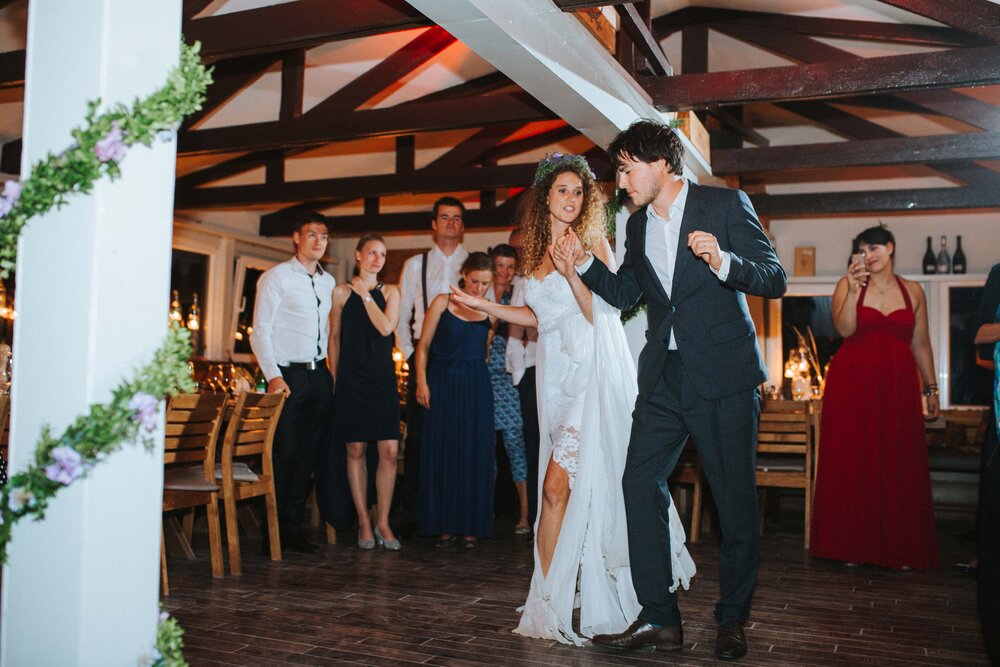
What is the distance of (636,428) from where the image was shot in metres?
3.05

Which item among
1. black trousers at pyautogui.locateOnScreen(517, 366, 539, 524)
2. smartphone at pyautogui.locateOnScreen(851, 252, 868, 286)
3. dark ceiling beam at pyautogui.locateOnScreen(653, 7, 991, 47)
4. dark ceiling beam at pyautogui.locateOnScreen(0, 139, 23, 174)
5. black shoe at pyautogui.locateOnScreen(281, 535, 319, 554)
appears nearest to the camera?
smartphone at pyautogui.locateOnScreen(851, 252, 868, 286)

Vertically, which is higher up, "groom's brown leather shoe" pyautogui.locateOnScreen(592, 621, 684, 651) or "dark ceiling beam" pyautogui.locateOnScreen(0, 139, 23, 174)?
"dark ceiling beam" pyautogui.locateOnScreen(0, 139, 23, 174)

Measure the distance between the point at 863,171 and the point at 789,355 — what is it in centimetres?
201

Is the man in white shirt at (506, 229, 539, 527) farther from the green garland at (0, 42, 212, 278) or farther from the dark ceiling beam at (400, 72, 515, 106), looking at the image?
the green garland at (0, 42, 212, 278)

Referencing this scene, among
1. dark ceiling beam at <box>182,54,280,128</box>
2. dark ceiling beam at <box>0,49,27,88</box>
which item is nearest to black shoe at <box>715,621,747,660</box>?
dark ceiling beam at <box>0,49,27,88</box>

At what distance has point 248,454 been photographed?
4.46 meters

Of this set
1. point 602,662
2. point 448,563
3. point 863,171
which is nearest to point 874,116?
point 863,171

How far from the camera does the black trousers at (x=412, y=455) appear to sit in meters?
5.42

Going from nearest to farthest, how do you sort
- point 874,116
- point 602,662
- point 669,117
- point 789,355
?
1. point 602,662
2. point 669,117
3. point 874,116
4. point 789,355

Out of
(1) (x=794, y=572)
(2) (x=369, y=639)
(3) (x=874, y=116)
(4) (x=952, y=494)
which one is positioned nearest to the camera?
(2) (x=369, y=639)

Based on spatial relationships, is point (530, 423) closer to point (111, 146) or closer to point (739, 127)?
point (111, 146)

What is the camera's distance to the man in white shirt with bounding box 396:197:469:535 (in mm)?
5500

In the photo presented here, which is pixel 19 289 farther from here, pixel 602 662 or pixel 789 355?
pixel 789 355

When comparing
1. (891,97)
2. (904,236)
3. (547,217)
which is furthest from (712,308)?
(904,236)
